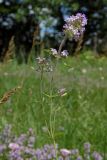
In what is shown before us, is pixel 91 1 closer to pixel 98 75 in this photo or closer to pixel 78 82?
pixel 98 75

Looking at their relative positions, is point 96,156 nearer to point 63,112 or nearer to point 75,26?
point 75,26

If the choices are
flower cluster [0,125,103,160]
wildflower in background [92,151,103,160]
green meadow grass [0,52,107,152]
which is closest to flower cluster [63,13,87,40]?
green meadow grass [0,52,107,152]

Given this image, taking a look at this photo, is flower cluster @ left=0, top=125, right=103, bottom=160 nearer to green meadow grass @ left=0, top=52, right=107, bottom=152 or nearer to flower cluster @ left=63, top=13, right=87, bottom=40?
green meadow grass @ left=0, top=52, right=107, bottom=152

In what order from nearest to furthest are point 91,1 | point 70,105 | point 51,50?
point 51,50 → point 70,105 → point 91,1

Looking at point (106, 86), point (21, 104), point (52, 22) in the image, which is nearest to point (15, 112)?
point (21, 104)

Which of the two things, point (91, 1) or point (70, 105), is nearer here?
point (70, 105)

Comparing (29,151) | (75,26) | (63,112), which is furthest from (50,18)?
(75,26)

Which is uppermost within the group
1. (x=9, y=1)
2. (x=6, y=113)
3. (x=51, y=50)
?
(x=9, y=1)
